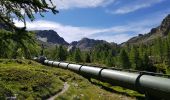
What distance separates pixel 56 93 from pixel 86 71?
1306cm

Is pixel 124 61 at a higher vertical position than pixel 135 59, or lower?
lower

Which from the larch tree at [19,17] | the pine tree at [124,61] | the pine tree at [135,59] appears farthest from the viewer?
the pine tree at [124,61]

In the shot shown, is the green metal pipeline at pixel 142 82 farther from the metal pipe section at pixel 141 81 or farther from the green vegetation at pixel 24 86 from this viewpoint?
the green vegetation at pixel 24 86

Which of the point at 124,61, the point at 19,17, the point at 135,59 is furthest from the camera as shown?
the point at 135,59

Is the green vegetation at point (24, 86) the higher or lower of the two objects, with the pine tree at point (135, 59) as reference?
lower

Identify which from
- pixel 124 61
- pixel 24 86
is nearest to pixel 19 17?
pixel 24 86

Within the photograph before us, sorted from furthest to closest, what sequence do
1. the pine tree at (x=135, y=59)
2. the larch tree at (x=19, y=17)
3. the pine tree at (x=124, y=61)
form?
the pine tree at (x=124, y=61) < the pine tree at (x=135, y=59) < the larch tree at (x=19, y=17)

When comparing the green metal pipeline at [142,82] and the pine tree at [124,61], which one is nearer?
the green metal pipeline at [142,82]

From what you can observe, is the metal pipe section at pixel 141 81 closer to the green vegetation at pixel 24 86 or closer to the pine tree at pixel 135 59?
the green vegetation at pixel 24 86

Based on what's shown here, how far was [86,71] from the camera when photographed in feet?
128

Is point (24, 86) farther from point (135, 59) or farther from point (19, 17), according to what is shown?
point (135, 59)

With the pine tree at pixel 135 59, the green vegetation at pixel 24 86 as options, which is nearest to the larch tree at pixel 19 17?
the green vegetation at pixel 24 86

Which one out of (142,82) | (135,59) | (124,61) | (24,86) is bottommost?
(24,86)

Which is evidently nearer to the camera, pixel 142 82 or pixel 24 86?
pixel 142 82
